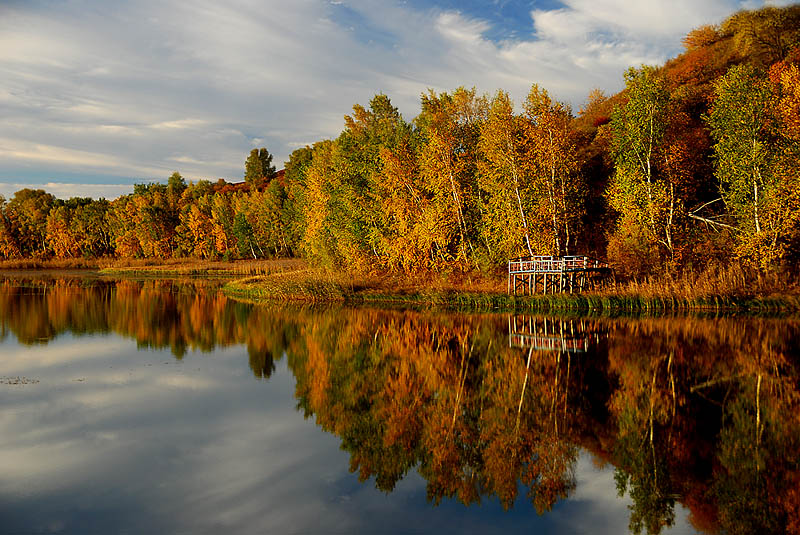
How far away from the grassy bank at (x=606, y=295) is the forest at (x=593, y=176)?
1.38m

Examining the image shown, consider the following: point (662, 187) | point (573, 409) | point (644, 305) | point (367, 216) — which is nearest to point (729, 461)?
point (573, 409)

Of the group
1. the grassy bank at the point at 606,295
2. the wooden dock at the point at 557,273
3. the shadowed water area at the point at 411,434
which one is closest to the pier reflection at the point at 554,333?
the shadowed water area at the point at 411,434

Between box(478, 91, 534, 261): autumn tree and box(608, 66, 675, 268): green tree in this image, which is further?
box(478, 91, 534, 261): autumn tree

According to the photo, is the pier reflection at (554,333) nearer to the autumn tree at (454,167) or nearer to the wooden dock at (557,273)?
the wooden dock at (557,273)

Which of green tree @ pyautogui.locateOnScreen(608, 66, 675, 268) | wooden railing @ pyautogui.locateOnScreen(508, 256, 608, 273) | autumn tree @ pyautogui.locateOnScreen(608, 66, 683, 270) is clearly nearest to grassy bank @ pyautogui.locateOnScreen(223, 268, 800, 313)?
wooden railing @ pyautogui.locateOnScreen(508, 256, 608, 273)

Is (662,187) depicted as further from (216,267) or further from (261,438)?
(216,267)

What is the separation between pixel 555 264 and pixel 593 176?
44.9 feet

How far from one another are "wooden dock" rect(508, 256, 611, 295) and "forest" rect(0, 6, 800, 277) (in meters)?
1.52

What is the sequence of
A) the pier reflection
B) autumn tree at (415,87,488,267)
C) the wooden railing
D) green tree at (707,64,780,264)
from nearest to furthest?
the pier reflection, green tree at (707,64,780,264), the wooden railing, autumn tree at (415,87,488,267)

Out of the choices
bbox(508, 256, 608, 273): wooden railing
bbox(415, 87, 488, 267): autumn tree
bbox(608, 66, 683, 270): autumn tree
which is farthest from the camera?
bbox(415, 87, 488, 267): autumn tree

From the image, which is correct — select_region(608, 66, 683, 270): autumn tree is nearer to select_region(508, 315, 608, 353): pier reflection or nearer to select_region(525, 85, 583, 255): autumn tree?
select_region(525, 85, 583, 255): autumn tree

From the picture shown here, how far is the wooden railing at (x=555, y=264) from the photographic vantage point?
3272 centimetres

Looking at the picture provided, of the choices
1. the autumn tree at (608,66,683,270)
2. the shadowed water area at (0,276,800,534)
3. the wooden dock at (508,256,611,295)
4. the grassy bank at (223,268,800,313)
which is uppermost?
the autumn tree at (608,66,683,270)

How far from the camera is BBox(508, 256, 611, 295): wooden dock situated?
32.9 metres
